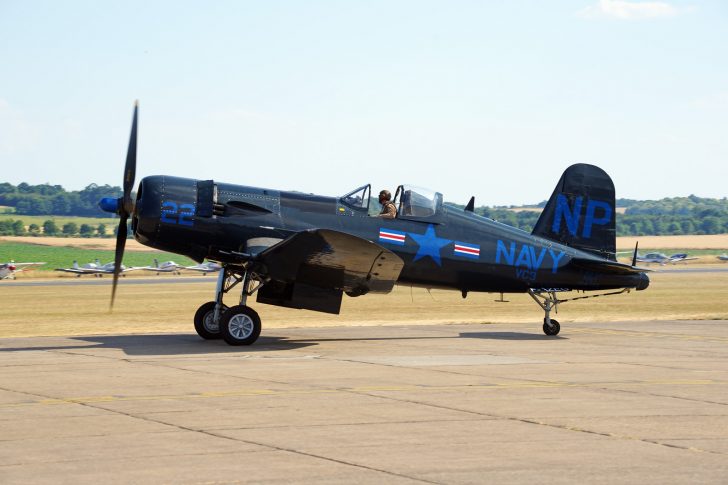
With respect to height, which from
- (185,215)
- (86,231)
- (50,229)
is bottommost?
(50,229)

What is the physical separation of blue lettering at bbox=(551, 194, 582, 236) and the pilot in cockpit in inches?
161

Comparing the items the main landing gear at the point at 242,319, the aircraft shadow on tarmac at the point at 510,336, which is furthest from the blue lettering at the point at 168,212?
the aircraft shadow on tarmac at the point at 510,336

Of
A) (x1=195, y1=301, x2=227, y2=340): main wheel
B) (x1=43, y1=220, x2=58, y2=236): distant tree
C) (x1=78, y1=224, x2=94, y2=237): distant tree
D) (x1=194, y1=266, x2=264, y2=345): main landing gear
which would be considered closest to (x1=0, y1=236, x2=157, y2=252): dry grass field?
(x1=43, y1=220, x2=58, y2=236): distant tree

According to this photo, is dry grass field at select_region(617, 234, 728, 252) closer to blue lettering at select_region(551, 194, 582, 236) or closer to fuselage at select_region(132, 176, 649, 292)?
blue lettering at select_region(551, 194, 582, 236)

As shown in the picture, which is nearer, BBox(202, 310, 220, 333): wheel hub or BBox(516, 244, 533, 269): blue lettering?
BBox(202, 310, 220, 333): wheel hub

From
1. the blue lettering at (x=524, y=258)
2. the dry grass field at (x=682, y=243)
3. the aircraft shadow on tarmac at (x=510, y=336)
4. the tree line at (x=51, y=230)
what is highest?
the dry grass field at (x=682, y=243)

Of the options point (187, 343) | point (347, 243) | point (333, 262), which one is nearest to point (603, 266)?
point (333, 262)

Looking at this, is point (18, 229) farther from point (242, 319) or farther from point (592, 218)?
point (242, 319)

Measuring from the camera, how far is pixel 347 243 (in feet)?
49.4

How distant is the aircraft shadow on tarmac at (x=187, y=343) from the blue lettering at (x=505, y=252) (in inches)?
63.0

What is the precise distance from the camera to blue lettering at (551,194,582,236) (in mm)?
19875

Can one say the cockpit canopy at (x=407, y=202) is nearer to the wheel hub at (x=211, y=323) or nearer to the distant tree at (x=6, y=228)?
the wheel hub at (x=211, y=323)

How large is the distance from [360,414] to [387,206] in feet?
27.9

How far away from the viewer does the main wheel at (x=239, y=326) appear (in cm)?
1617
